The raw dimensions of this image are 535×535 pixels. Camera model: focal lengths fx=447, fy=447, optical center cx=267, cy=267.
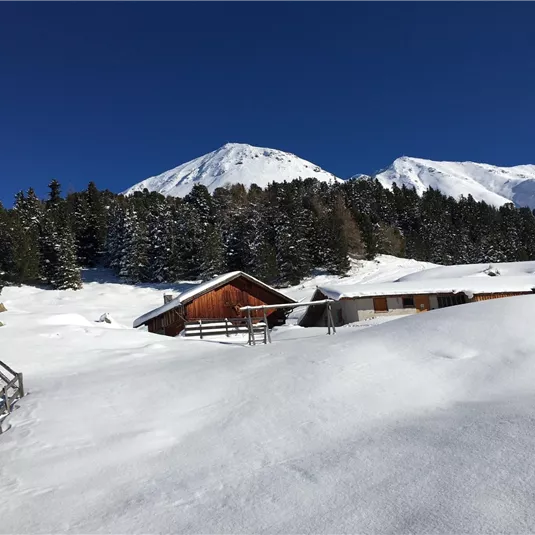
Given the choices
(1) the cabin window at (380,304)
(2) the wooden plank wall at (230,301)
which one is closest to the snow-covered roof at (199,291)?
(2) the wooden plank wall at (230,301)

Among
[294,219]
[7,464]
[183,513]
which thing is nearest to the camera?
[183,513]

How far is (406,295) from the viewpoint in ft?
117

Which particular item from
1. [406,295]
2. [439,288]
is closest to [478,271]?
[439,288]

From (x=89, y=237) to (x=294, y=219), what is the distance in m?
34.9

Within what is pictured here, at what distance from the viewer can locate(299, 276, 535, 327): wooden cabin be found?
113 ft

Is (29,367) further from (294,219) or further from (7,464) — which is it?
(294,219)

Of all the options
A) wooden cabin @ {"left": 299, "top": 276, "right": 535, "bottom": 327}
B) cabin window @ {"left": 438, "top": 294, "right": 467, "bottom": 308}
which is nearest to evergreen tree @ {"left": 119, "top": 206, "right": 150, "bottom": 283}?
wooden cabin @ {"left": 299, "top": 276, "right": 535, "bottom": 327}

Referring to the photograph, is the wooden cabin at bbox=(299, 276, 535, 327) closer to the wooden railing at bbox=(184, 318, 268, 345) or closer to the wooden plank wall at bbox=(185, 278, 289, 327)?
the wooden plank wall at bbox=(185, 278, 289, 327)

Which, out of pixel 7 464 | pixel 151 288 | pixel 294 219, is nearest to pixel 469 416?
pixel 7 464

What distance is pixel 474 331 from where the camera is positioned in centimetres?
1174

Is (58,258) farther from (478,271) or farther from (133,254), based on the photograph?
(478,271)

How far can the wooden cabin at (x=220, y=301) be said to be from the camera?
3023 centimetres

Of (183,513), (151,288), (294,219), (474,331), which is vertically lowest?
(183,513)

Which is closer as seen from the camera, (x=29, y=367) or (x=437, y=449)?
(x=437, y=449)
